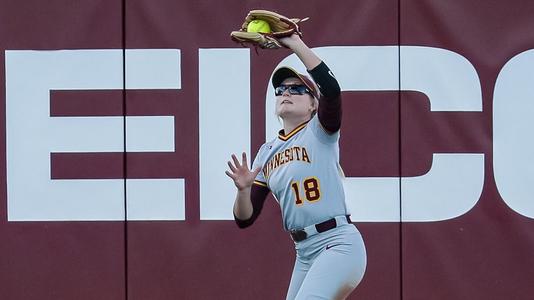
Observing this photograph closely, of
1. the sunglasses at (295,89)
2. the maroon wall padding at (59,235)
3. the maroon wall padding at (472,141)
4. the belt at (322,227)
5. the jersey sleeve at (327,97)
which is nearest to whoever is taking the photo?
the jersey sleeve at (327,97)

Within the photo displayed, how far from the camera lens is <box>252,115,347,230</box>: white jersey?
14.0ft

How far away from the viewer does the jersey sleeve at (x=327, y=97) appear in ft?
13.3

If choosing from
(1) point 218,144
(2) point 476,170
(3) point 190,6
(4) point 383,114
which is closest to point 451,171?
(2) point 476,170

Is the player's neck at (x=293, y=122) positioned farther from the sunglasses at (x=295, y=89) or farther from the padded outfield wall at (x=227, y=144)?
the padded outfield wall at (x=227, y=144)

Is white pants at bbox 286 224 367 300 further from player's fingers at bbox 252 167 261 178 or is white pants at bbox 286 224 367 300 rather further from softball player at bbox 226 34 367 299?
player's fingers at bbox 252 167 261 178

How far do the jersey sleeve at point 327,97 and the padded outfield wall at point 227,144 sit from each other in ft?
5.59

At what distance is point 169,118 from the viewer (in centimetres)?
594

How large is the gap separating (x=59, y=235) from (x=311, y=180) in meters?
2.26

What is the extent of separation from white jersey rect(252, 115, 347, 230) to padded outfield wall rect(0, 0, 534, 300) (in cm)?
154

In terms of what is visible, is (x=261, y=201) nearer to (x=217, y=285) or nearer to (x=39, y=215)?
(x=217, y=285)

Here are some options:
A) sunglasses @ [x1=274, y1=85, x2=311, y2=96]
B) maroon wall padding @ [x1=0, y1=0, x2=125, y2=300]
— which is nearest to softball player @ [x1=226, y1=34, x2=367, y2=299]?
sunglasses @ [x1=274, y1=85, x2=311, y2=96]

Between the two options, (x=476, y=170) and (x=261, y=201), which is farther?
(x=476, y=170)

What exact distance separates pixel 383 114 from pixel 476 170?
2.12 ft

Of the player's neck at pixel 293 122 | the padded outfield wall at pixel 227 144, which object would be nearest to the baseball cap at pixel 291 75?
the player's neck at pixel 293 122
